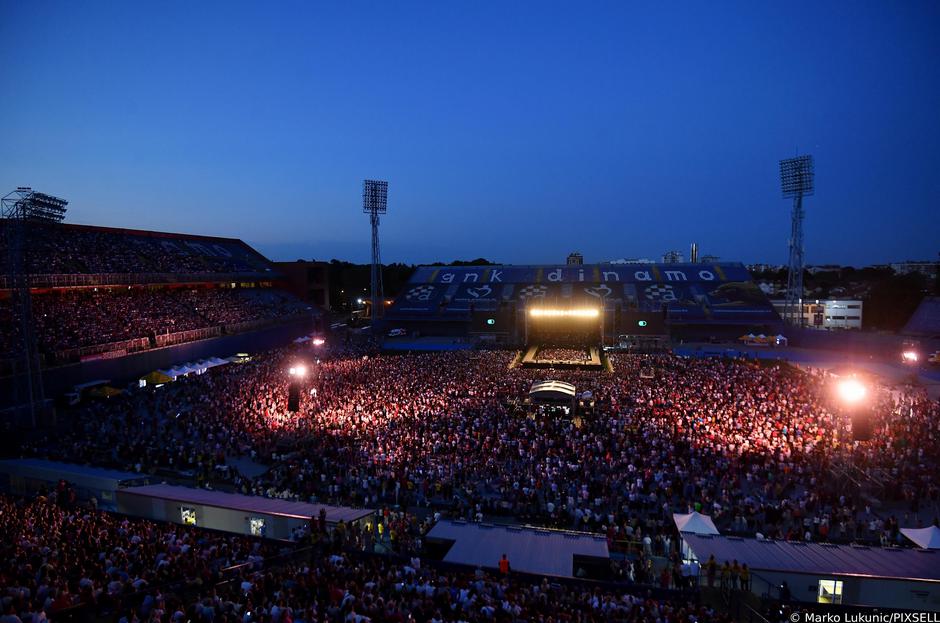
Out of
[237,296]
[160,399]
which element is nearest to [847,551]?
[160,399]

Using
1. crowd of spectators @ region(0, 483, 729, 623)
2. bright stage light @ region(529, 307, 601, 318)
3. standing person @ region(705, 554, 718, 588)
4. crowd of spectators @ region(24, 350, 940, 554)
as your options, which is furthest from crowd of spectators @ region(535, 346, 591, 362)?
crowd of spectators @ region(0, 483, 729, 623)

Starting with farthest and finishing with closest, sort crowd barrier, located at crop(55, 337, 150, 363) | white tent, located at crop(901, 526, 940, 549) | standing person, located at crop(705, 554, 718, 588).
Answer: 1. crowd barrier, located at crop(55, 337, 150, 363)
2. white tent, located at crop(901, 526, 940, 549)
3. standing person, located at crop(705, 554, 718, 588)

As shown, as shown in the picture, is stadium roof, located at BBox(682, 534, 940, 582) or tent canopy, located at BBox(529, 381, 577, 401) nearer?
stadium roof, located at BBox(682, 534, 940, 582)

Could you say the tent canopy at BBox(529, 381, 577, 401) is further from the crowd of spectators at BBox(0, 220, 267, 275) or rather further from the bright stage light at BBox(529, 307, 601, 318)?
the crowd of spectators at BBox(0, 220, 267, 275)

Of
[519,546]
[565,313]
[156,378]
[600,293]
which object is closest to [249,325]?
[156,378]

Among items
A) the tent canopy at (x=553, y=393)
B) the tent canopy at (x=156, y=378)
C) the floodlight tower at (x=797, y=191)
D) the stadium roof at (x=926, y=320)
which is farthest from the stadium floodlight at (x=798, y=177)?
the tent canopy at (x=156, y=378)

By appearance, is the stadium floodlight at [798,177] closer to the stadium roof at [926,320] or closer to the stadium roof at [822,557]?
the stadium roof at [926,320]
